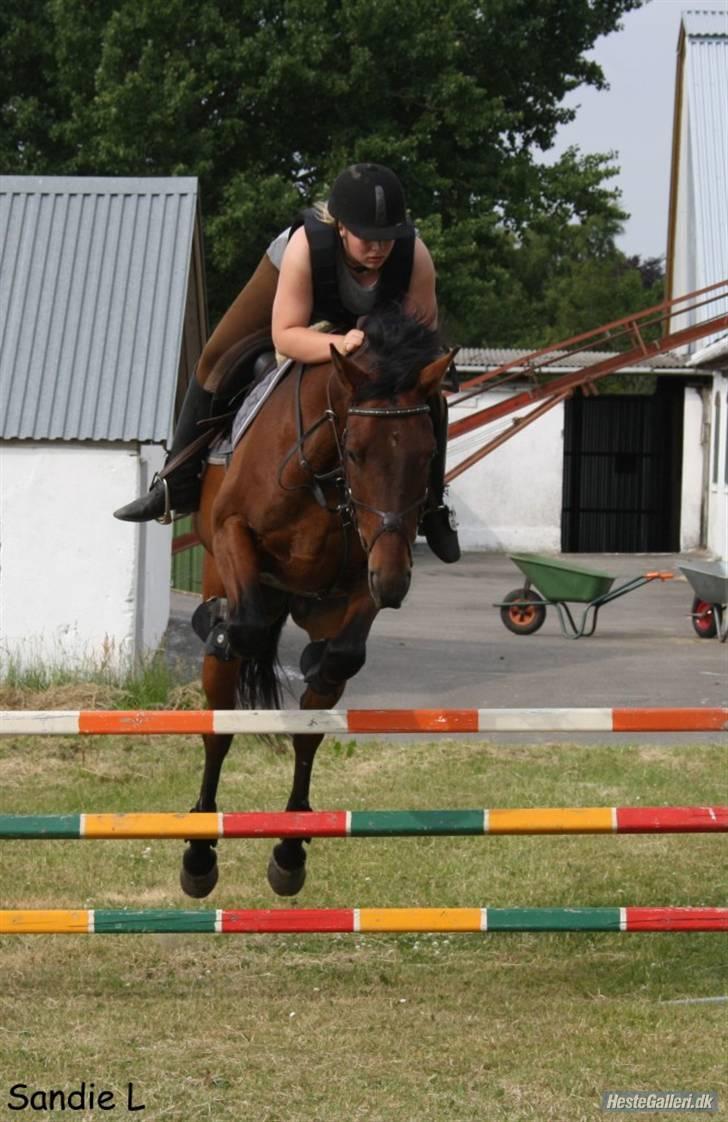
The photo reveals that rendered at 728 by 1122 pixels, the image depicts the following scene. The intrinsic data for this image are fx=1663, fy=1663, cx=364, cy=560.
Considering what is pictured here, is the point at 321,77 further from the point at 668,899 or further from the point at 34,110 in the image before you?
the point at 668,899

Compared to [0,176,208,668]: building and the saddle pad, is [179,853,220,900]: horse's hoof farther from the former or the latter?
[0,176,208,668]: building

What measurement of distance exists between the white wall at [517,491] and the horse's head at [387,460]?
78.8 ft

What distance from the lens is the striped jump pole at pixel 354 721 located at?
188 inches

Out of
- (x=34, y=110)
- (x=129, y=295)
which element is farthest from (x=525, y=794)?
(x=34, y=110)

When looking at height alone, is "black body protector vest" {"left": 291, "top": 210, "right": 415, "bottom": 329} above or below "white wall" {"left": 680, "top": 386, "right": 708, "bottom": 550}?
below

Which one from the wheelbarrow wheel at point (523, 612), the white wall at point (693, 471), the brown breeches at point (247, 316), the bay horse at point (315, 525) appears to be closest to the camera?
the bay horse at point (315, 525)

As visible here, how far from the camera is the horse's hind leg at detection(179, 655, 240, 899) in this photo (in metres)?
5.83

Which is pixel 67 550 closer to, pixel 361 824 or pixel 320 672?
pixel 320 672

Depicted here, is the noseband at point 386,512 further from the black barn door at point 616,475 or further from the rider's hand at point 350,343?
the black barn door at point 616,475

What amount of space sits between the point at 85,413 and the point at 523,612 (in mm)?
6749

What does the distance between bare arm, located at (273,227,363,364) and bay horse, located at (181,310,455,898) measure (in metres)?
0.10

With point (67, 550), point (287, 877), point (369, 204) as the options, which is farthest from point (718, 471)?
point (369, 204)

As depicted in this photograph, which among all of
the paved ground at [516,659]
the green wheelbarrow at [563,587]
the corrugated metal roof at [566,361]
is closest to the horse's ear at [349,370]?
the paved ground at [516,659]

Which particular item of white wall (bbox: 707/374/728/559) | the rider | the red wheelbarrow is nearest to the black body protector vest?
the rider
